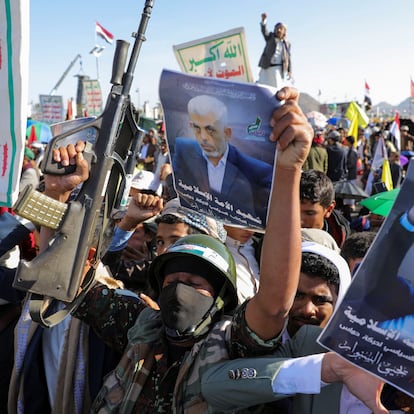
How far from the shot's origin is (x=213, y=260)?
1.67 meters

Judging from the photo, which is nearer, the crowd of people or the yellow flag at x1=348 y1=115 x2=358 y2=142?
the crowd of people

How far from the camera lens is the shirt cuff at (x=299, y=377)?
1.24m

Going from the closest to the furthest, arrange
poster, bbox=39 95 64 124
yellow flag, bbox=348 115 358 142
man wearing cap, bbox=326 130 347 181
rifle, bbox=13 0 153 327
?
rifle, bbox=13 0 153 327, man wearing cap, bbox=326 130 347 181, yellow flag, bbox=348 115 358 142, poster, bbox=39 95 64 124

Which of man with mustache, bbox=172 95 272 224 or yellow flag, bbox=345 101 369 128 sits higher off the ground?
man with mustache, bbox=172 95 272 224

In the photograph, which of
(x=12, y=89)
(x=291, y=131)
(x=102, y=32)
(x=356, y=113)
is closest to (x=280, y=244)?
(x=291, y=131)

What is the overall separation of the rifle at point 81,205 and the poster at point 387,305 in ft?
3.06

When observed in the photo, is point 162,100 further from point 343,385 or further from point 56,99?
point 56,99

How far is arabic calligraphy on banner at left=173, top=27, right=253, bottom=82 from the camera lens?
3.59m

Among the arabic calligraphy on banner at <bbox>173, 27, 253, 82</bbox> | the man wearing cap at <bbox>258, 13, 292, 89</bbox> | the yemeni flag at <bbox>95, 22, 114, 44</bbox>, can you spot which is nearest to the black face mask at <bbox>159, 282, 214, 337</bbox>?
the arabic calligraphy on banner at <bbox>173, 27, 253, 82</bbox>

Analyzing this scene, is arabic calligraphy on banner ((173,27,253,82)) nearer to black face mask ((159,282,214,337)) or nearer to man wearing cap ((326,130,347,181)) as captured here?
black face mask ((159,282,214,337))

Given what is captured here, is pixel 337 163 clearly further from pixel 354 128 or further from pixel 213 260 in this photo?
pixel 213 260

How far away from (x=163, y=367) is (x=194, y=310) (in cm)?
22

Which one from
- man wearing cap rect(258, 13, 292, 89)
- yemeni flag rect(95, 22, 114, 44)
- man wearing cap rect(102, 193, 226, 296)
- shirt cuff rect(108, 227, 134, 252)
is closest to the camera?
man wearing cap rect(102, 193, 226, 296)

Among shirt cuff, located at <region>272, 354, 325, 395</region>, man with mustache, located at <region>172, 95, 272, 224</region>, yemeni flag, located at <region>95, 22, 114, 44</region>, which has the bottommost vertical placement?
shirt cuff, located at <region>272, 354, 325, 395</region>
